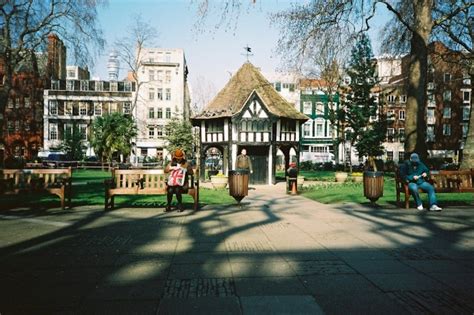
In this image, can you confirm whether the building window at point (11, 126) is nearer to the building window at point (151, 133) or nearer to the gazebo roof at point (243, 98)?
the building window at point (151, 133)

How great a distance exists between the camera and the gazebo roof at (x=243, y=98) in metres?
28.0

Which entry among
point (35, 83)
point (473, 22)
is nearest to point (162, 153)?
point (35, 83)

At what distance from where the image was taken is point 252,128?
27.8 m

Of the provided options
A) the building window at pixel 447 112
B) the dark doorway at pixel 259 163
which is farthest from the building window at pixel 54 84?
the building window at pixel 447 112

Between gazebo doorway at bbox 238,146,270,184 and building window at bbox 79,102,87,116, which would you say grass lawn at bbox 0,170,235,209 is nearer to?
gazebo doorway at bbox 238,146,270,184

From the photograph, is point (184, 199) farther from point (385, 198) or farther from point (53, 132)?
point (53, 132)

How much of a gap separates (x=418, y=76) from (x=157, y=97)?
182 ft

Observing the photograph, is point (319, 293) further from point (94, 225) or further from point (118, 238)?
point (94, 225)

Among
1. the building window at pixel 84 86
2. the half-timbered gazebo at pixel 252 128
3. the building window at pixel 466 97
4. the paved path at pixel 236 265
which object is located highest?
the building window at pixel 84 86

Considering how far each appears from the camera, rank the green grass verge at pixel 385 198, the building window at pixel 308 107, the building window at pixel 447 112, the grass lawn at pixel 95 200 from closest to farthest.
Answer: the grass lawn at pixel 95 200, the green grass verge at pixel 385 198, the building window at pixel 447 112, the building window at pixel 308 107

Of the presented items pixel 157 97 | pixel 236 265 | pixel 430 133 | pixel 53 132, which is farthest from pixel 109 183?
pixel 430 133

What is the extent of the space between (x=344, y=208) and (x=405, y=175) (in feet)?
6.11

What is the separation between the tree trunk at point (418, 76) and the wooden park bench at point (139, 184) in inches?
414

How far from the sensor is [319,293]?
3973 mm
